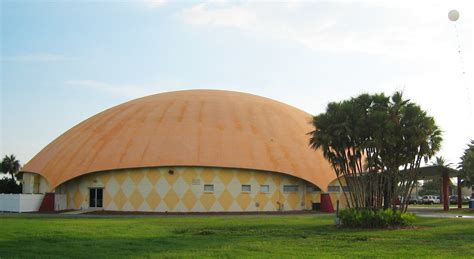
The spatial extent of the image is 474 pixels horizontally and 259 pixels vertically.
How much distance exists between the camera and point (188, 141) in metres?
46.6

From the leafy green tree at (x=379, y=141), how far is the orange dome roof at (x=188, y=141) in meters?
16.2

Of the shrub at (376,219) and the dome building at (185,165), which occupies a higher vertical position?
the dome building at (185,165)

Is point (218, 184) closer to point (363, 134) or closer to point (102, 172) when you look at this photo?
point (102, 172)

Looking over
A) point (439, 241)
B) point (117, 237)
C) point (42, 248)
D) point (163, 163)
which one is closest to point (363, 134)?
point (439, 241)

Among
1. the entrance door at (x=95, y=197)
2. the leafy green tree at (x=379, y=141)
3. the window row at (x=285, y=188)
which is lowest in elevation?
the entrance door at (x=95, y=197)

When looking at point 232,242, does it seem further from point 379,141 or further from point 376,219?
point 379,141

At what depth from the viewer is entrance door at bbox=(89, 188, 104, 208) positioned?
46656 mm

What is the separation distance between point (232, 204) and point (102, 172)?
1121 cm

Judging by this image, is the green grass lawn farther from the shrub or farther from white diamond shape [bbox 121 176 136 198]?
white diamond shape [bbox 121 176 136 198]

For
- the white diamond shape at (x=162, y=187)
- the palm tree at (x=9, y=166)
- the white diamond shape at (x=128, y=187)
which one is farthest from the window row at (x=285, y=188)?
the palm tree at (x=9, y=166)

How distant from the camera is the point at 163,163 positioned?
1746 inches

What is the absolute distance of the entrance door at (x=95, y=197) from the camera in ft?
153

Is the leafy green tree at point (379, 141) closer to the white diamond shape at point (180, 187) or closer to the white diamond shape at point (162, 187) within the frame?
the white diamond shape at point (180, 187)

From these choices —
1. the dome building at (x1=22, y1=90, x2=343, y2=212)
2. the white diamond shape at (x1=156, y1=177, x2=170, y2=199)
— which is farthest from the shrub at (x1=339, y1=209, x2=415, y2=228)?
the white diamond shape at (x1=156, y1=177, x2=170, y2=199)
